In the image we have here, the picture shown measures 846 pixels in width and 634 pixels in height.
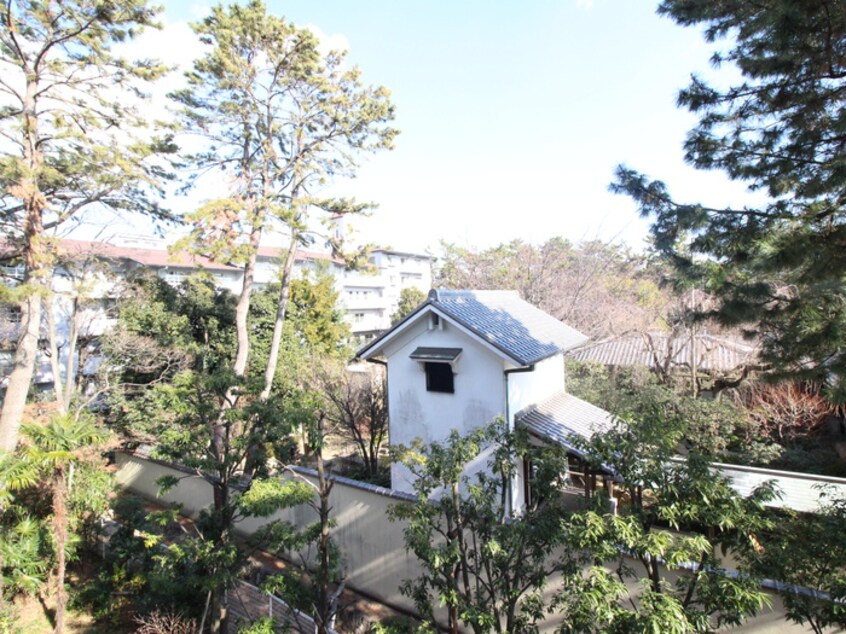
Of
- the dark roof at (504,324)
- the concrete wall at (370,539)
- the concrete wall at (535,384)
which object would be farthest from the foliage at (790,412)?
the concrete wall at (370,539)

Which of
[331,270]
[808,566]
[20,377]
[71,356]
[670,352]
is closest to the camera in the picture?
[808,566]

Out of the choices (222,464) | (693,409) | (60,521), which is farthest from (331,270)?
(222,464)

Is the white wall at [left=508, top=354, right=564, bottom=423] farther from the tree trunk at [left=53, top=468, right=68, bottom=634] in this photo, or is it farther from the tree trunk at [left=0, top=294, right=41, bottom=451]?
the tree trunk at [left=0, top=294, right=41, bottom=451]

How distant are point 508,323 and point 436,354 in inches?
112

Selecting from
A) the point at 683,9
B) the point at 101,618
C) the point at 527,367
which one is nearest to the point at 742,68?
the point at 683,9

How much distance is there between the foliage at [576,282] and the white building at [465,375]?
429 inches

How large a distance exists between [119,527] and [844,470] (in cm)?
1950

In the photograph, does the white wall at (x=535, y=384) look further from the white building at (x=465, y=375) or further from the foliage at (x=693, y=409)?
the foliage at (x=693, y=409)

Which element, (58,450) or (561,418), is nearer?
(58,450)

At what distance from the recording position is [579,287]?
23.7 m

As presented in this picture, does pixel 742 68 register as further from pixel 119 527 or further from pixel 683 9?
pixel 119 527

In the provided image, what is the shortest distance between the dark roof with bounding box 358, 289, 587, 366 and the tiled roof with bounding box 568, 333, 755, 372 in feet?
17.7

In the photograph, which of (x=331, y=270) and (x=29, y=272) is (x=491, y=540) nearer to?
(x=29, y=272)

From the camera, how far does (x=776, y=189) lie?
6.73m
